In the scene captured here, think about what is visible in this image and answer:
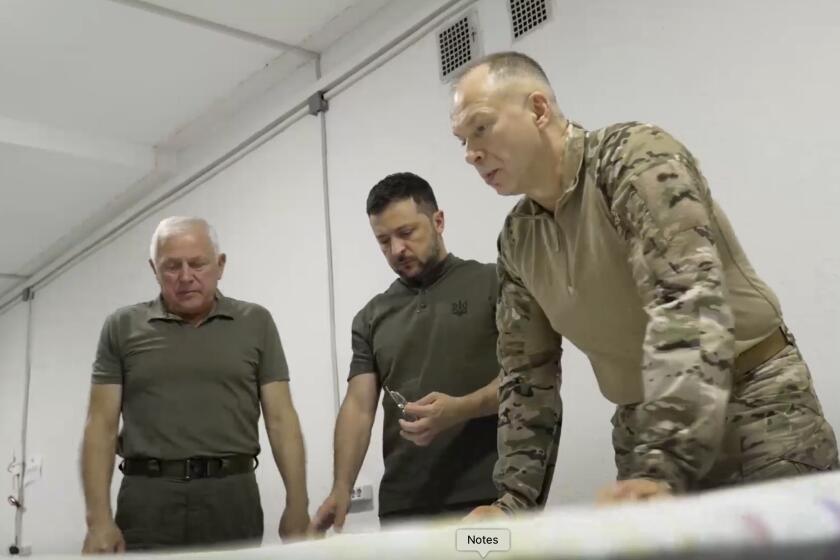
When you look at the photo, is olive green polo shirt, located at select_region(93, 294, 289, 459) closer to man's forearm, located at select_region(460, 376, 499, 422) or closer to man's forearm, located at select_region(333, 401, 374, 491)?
man's forearm, located at select_region(333, 401, 374, 491)

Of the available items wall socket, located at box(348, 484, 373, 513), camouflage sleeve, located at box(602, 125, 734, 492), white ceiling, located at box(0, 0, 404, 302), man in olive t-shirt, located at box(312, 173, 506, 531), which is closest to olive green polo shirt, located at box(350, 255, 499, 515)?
man in olive t-shirt, located at box(312, 173, 506, 531)

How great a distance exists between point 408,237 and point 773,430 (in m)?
0.83

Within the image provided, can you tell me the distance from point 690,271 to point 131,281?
3055 millimetres

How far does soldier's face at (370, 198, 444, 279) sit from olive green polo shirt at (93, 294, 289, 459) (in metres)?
0.34

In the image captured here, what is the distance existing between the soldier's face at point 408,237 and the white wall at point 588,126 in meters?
0.40

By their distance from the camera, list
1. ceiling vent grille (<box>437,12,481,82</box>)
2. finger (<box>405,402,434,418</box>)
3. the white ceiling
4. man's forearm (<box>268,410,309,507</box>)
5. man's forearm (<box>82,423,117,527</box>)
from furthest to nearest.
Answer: the white ceiling
ceiling vent grille (<box>437,12,481,82</box>)
man's forearm (<box>268,410,309,507</box>)
man's forearm (<box>82,423,117,527</box>)
finger (<box>405,402,434,418</box>)

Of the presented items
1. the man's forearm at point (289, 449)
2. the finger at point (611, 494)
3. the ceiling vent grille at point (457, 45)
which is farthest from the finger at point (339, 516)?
the ceiling vent grille at point (457, 45)

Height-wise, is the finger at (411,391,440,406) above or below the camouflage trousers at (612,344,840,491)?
above

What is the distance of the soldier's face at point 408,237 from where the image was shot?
1.49 m

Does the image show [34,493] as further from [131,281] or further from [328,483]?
[328,483]

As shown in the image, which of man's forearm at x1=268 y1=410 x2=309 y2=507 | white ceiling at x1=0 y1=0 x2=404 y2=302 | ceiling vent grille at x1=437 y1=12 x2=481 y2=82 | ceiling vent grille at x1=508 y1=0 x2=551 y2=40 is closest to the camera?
man's forearm at x1=268 y1=410 x2=309 y2=507

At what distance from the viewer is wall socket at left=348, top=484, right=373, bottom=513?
2.15 m

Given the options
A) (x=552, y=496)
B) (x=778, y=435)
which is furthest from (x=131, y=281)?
(x=778, y=435)

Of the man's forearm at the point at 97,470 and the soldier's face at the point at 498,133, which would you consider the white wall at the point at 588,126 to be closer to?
the soldier's face at the point at 498,133
